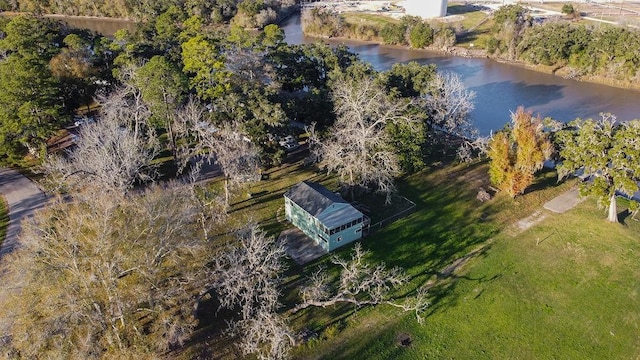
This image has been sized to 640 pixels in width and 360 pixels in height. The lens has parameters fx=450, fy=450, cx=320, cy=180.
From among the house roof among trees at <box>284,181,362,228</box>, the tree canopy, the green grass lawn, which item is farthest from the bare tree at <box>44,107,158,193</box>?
the tree canopy

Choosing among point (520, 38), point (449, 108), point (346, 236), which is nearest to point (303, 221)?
point (346, 236)

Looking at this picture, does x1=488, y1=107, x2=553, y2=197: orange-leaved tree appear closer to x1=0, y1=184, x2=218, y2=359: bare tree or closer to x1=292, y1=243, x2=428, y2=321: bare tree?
x1=292, y1=243, x2=428, y2=321: bare tree

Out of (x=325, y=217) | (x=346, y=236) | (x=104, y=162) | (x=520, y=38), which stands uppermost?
(x=520, y=38)

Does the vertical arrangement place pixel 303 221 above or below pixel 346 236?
above

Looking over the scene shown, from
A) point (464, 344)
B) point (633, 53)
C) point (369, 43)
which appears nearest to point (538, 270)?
point (464, 344)

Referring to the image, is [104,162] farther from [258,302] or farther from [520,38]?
[520,38]

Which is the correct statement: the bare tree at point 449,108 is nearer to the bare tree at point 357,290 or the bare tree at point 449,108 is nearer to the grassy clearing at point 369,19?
the bare tree at point 357,290
